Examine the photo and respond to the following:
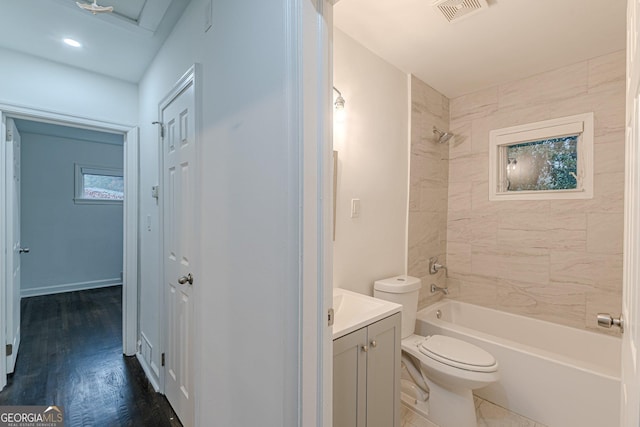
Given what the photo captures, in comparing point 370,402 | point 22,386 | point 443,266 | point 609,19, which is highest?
point 609,19

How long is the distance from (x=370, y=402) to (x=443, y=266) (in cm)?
177

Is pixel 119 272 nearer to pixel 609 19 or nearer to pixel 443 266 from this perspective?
pixel 443 266

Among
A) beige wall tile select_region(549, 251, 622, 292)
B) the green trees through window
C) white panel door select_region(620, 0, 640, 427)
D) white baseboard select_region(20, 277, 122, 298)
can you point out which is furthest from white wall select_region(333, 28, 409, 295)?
white baseboard select_region(20, 277, 122, 298)

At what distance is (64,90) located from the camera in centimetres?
223

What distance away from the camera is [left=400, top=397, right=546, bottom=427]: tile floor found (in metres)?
1.86

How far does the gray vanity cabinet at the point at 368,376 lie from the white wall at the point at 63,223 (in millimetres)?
4988

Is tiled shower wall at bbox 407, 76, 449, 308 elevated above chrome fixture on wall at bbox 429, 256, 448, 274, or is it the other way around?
tiled shower wall at bbox 407, 76, 449, 308

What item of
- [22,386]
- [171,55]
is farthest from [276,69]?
[22,386]

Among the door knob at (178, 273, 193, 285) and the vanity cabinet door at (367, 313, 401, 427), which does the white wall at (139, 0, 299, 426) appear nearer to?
the door knob at (178, 273, 193, 285)

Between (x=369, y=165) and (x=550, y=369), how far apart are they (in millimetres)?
1760

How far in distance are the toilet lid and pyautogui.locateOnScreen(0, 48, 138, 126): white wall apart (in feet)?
9.69

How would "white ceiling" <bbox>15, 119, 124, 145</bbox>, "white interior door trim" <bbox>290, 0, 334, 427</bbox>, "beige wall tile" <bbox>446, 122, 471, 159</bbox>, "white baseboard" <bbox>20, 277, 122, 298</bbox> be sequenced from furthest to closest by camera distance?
"white baseboard" <bbox>20, 277, 122, 298</bbox> → "white ceiling" <bbox>15, 119, 124, 145</bbox> → "beige wall tile" <bbox>446, 122, 471, 159</bbox> → "white interior door trim" <bbox>290, 0, 334, 427</bbox>

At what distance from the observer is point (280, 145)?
0.92 metres

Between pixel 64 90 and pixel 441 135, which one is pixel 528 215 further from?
pixel 64 90
